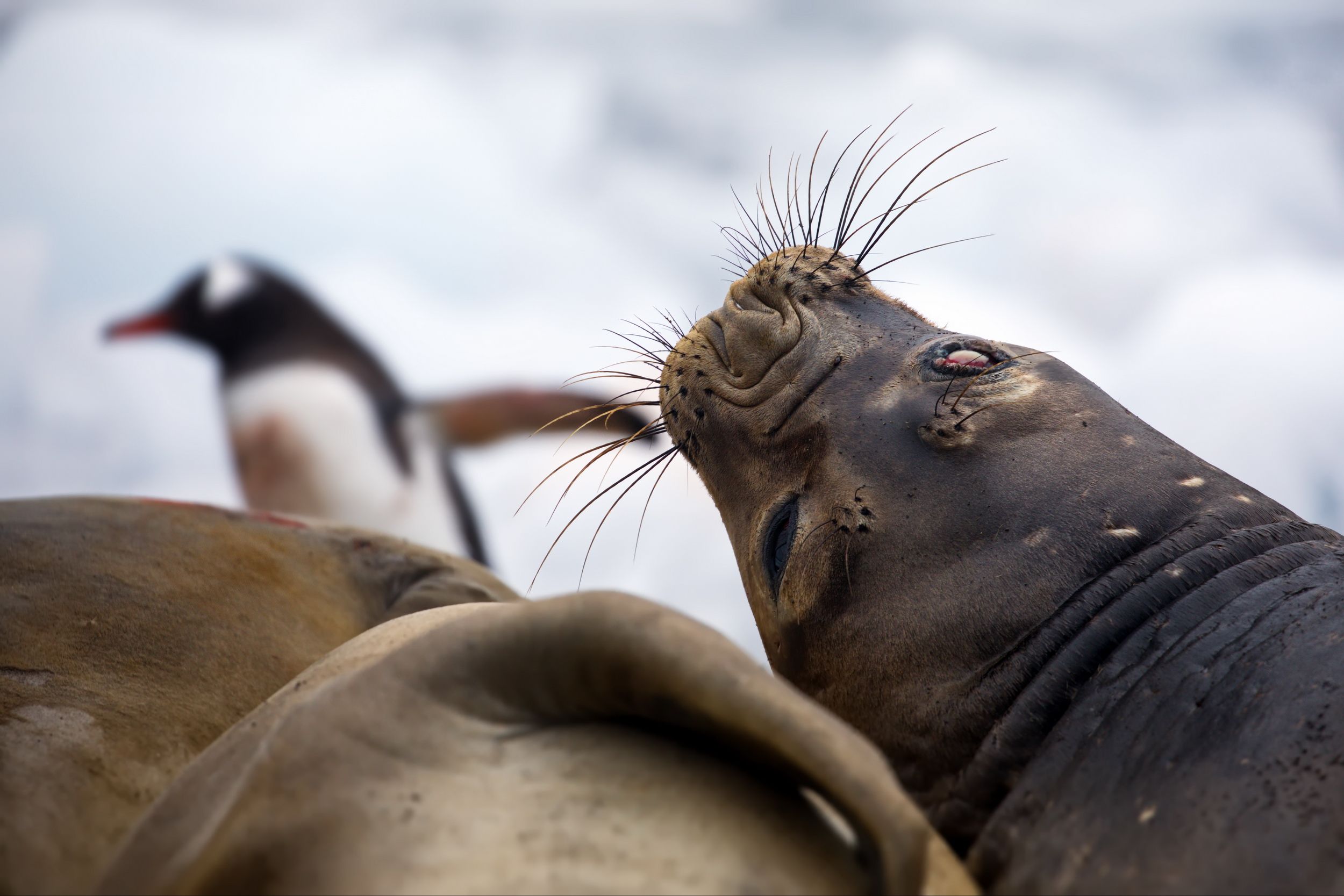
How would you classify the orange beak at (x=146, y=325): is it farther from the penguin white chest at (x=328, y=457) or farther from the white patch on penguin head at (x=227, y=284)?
the penguin white chest at (x=328, y=457)

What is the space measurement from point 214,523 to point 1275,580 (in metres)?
2.36

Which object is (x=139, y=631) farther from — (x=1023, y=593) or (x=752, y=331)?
(x=1023, y=593)

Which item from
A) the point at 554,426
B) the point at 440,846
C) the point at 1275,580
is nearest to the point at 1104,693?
the point at 1275,580

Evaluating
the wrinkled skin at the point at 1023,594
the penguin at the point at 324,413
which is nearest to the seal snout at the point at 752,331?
the wrinkled skin at the point at 1023,594

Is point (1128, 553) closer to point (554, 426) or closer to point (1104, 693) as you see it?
point (1104, 693)

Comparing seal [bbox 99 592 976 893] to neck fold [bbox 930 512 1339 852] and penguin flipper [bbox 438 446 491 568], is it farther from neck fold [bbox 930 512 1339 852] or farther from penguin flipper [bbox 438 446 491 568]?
penguin flipper [bbox 438 446 491 568]

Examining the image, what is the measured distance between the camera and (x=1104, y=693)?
1794mm

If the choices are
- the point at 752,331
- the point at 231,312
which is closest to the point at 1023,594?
the point at 752,331

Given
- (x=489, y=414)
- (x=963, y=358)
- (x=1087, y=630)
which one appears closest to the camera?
(x=1087, y=630)

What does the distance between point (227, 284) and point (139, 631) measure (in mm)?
6005

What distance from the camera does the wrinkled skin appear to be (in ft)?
5.15

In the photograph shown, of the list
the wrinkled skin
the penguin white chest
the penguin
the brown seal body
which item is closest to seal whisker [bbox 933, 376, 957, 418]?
the wrinkled skin

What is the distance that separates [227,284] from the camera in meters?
8.23

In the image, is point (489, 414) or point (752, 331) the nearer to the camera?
point (752, 331)
